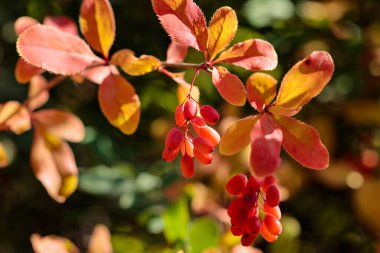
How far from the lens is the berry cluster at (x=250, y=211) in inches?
24.0

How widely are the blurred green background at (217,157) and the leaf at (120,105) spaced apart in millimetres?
428

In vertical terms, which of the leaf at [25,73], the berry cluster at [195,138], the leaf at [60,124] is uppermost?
the berry cluster at [195,138]

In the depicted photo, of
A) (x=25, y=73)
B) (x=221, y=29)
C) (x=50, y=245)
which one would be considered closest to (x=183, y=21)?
(x=221, y=29)

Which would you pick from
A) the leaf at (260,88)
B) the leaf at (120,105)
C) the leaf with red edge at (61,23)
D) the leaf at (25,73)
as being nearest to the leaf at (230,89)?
the leaf at (260,88)

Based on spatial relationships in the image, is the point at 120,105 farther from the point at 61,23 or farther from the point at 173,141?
the point at 61,23

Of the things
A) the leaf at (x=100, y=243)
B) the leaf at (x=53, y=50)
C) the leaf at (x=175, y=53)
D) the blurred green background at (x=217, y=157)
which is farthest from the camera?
the blurred green background at (x=217, y=157)

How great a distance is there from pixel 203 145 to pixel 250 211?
0.26 ft

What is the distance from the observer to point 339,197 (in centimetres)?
137

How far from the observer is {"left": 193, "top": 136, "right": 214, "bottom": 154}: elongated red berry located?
24.3 inches

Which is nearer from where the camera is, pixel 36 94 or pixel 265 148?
pixel 265 148

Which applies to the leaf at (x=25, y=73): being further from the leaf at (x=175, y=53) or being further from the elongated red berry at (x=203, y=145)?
the elongated red berry at (x=203, y=145)

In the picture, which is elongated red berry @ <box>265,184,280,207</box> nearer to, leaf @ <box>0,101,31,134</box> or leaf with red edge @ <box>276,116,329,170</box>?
leaf with red edge @ <box>276,116,329,170</box>

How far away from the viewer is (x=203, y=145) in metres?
0.62

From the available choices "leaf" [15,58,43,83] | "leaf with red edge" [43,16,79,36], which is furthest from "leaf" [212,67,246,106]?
"leaf with red edge" [43,16,79,36]
